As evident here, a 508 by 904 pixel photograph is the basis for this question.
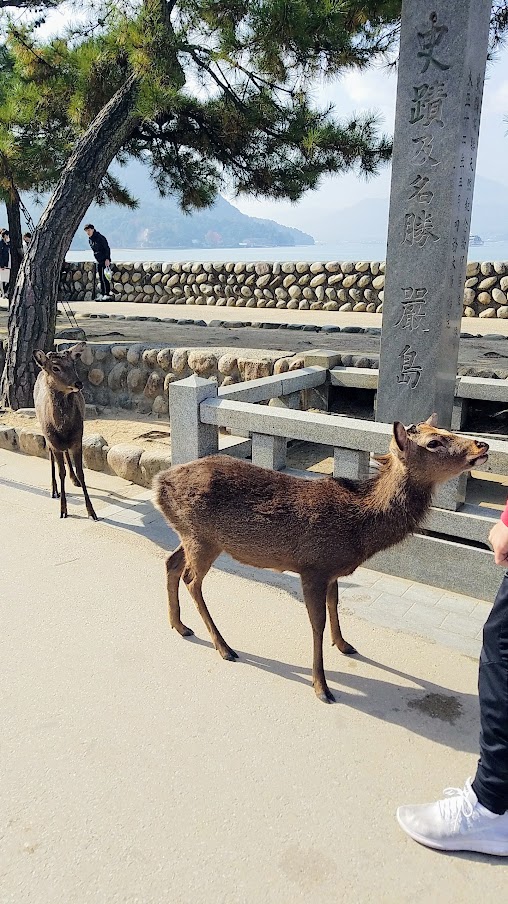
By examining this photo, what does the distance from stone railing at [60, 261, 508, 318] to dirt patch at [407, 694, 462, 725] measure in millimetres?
10243

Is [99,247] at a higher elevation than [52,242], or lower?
higher

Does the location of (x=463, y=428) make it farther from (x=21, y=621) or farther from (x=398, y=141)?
(x=21, y=621)

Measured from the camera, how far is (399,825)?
226cm

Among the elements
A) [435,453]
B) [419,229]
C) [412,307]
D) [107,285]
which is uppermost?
[419,229]

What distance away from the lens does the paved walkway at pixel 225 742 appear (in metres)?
2.08

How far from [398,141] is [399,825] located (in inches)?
178

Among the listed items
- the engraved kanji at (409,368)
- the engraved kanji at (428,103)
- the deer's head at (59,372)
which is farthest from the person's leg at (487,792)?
the deer's head at (59,372)

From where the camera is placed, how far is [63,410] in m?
5.22

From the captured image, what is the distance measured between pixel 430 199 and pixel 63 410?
130 inches

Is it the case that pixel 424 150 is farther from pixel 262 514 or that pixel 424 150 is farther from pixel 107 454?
pixel 107 454

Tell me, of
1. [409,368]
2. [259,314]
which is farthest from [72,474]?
[259,314]

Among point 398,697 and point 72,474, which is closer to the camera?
point 398,697

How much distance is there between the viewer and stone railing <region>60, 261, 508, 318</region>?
12.2m

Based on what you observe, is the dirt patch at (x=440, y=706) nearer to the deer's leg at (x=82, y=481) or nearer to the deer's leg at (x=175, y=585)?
the deer's leg at (x=175, y=585)
